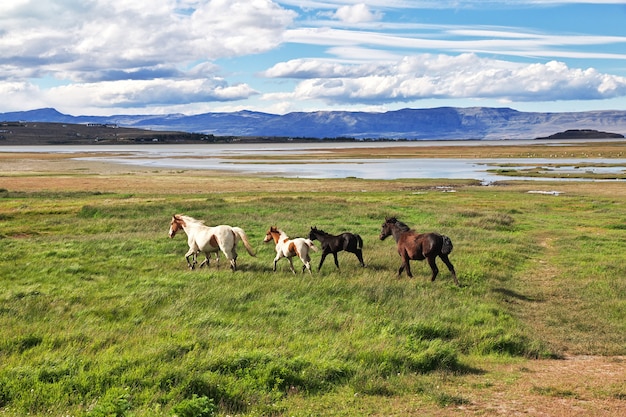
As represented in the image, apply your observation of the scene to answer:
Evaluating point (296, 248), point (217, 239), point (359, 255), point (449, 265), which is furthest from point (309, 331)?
point (359, 255)

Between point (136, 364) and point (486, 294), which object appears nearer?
point (136, 364)

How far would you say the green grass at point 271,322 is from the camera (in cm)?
958

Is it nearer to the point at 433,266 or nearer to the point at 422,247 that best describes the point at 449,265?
the point at 433,266

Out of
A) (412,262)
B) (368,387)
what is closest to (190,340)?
(368,387)

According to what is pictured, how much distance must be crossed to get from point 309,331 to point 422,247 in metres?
6.33

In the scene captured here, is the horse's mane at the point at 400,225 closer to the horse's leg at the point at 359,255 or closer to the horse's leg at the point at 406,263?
the horse's leg at the point at 406,263

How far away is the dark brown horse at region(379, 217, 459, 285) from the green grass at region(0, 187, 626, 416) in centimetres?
56

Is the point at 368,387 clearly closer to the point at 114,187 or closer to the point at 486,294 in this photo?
the point at 486,294

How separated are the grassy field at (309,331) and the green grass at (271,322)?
43 mm

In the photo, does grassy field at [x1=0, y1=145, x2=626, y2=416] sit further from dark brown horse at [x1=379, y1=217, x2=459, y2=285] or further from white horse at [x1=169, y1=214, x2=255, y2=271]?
white horse at [x1=169, y1=214, x2=255, y2=271]

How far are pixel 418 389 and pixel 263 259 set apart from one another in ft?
41.0

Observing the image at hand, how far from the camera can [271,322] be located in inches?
542

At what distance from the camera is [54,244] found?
25453mm

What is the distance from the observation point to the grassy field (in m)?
9.46
